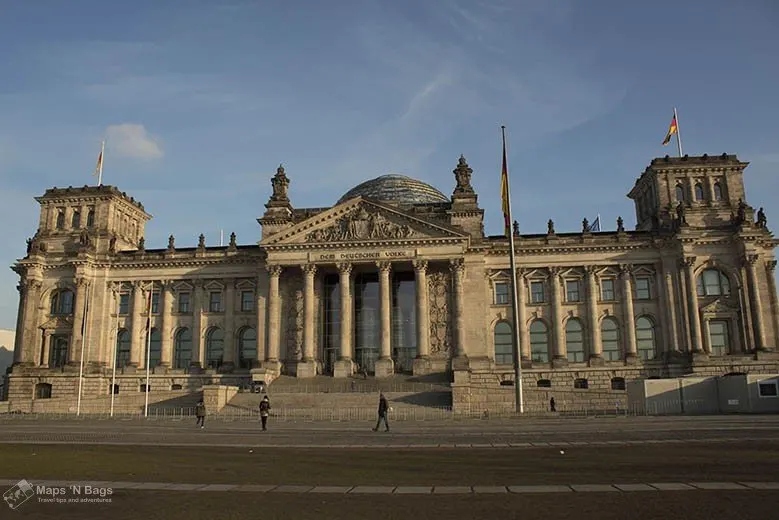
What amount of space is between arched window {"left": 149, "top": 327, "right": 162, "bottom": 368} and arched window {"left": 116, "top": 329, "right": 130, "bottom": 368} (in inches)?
100

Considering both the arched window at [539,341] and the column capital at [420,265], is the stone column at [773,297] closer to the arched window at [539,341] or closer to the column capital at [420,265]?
the arched window at [539,341]

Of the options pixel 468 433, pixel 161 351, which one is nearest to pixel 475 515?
pixel 468 433

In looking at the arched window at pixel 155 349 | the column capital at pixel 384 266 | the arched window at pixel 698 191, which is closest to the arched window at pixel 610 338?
the arched window at pixel 698 191

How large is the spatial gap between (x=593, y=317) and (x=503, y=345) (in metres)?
9.22

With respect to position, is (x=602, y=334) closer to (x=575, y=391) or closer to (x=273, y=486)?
(x=575, y=391)

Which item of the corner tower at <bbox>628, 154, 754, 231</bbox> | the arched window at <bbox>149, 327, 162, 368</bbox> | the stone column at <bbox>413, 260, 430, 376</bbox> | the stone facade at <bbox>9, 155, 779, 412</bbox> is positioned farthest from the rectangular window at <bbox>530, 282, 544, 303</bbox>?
the arched window at <bbox>149, 327, 162, 368</bbox>

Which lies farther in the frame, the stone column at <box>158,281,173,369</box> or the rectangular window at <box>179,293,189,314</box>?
the rectangular window at <box>179,293,189,314</box>

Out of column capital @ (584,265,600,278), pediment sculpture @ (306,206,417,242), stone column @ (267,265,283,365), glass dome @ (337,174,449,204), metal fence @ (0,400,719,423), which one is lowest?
metal fence @ (0,400,719,423)

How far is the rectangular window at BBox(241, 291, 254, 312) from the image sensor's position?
234 ft

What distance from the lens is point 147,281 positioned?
7294cm

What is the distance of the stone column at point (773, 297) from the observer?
62562mm

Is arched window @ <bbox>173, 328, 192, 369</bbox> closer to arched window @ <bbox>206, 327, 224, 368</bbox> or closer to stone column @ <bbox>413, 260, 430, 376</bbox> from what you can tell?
arched window @ <bbox>206, 327, 224, 368</bbox>

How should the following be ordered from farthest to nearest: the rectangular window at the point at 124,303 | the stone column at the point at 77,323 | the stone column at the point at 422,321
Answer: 1. the rectangular window at the point at 124,303
2. the stone column at the point at 77,323
3. the stone column at the point at 422,321

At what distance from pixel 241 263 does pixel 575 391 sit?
1463 inches
